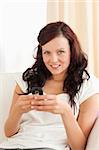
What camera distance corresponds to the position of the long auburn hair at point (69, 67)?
1392 mm

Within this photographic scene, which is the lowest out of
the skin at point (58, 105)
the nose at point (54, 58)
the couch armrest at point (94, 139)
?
the couch armrest at point (94, 139)

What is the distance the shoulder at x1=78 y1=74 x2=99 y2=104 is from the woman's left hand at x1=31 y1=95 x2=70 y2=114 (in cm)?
19

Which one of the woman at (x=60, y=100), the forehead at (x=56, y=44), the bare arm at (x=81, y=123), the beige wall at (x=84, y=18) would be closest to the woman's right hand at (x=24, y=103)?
the woman at (x=60, y=100)

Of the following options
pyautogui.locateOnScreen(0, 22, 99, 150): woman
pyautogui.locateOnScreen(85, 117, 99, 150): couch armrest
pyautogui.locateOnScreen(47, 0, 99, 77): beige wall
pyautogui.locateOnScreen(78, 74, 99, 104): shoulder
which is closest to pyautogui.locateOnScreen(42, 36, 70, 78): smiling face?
pyautogui.locateOnScreen(0, 22, 99, 150): woman

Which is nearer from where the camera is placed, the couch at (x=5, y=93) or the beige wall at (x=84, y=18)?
the couch at (x=5, y=93)

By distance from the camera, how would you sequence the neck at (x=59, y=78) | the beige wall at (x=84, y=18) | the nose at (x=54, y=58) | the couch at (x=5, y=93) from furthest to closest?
the beige wall at (x=84, y=18), the couch at (x=5, y=93), the neck at (x=59, y=78), the nose at (x=54, y=58)

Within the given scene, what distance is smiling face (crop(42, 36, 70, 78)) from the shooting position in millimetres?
1353

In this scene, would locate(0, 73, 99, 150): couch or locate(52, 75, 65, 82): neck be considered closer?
locate(52, 75, 65, 82): neck

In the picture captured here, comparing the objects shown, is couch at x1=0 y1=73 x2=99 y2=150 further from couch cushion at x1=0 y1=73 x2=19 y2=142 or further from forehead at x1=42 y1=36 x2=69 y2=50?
forehead at x1=42 y1=36 x2=69 y2=50

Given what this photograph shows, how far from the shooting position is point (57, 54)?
1363mm

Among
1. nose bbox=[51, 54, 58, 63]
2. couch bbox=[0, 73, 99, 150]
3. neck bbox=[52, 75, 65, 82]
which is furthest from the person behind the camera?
couch bbox=[0, 73, 99, 150]

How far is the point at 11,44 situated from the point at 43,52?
2.49 ft

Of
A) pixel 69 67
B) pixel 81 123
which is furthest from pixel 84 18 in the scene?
pixel 81 123

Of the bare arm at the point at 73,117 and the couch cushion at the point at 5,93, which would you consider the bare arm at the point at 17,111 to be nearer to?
the bare arm at the point at 73,117
